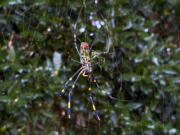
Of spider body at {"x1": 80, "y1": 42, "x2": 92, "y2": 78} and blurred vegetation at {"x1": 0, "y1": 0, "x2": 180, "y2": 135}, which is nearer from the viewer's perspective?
spider body at {"x1": 80, "y1": 42, "x2": 92, "y2": 78}

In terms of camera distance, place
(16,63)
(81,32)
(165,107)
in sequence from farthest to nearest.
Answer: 1. (165,107)
2. (16,63)
3. (81,32)

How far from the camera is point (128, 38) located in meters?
1.96

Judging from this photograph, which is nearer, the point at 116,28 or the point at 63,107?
the point at 116,28

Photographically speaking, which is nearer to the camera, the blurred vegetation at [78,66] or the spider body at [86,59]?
the spider body at [86,59]

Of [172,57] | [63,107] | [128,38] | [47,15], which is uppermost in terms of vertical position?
[47,15]

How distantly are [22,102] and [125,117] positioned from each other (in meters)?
0.52

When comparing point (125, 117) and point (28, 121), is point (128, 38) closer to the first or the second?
point (125, 117)

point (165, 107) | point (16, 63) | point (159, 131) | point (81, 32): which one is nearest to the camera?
point (81, 32)

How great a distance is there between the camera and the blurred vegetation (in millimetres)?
1722

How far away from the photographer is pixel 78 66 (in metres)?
1.67

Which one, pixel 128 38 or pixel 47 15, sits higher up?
pixel 47 15

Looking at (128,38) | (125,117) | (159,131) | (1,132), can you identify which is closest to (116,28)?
(128,38)

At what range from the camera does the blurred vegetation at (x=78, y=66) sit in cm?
172

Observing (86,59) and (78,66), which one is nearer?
(86,59)
